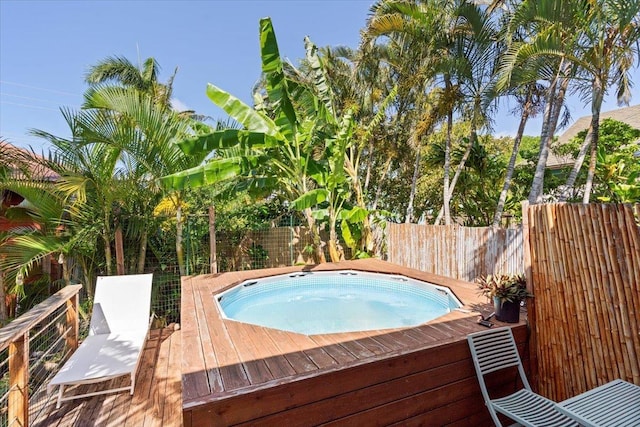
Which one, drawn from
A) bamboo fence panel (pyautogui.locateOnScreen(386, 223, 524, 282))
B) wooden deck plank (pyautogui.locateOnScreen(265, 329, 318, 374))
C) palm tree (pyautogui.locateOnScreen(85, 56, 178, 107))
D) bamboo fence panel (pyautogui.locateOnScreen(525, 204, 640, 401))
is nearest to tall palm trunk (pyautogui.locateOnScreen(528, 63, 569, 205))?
bamboo fence panel (pyautogui.locateOnScreen(386, 223, 524, 282))

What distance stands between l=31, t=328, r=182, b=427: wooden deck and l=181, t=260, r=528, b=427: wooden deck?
75 cm

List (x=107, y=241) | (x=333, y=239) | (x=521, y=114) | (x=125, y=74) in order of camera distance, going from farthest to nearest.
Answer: (x=125, y=74), (x=521, y=114), (x=333, y=239), (x=107, y=241)

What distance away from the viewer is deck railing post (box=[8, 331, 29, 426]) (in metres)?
2.50

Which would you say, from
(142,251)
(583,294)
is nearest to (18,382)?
(142,251)

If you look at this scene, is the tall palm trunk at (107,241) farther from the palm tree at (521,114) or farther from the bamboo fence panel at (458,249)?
the palm tree at (521,114)

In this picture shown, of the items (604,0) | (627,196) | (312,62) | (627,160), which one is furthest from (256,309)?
(627,160)

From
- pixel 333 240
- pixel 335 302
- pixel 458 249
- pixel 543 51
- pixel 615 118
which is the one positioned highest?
pixel 615 118

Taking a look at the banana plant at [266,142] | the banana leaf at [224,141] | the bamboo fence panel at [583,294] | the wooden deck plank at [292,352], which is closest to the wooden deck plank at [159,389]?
the wooden deck plank at [292,352]

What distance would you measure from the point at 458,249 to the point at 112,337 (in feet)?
19.5

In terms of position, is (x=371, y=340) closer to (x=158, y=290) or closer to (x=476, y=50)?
(x=158, y=290)

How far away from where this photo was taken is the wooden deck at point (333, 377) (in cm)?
211

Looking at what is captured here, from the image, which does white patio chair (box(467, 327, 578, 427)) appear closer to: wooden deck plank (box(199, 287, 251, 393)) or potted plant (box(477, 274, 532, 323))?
potted plant (box(477, 274, 532, 323))

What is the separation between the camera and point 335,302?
20.4ft

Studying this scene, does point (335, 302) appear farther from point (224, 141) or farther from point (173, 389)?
point (224, 141)
